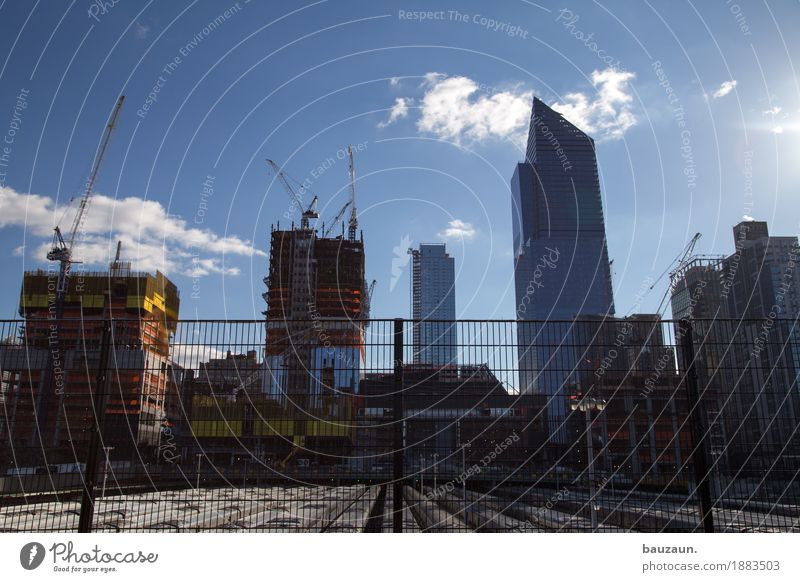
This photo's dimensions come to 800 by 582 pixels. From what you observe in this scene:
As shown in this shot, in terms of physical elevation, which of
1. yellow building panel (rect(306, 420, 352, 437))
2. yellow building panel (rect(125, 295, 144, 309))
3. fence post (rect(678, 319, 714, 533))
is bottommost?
yellow building panel (rect(306, 420, 352, 437))

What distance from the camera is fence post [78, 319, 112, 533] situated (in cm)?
1112

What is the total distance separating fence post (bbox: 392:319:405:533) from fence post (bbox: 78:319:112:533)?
18.3ft

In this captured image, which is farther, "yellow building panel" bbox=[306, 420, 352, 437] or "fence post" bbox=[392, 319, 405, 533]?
"yellow building panel" bbox=[306, 420, 352, 437]

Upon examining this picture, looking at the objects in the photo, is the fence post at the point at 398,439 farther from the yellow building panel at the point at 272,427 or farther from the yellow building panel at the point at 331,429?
the yellow building panel at the point at 272,427

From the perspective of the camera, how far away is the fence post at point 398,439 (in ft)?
36.1

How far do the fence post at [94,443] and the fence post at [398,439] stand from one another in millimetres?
5569

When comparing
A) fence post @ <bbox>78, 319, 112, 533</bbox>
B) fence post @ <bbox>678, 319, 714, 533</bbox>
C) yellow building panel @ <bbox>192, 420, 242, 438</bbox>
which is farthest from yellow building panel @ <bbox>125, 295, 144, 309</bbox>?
fence post @ <bbox>678, 319, 714, 533</bbox>

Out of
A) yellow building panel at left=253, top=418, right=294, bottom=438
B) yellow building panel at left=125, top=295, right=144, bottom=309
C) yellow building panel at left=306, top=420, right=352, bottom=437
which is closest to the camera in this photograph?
yellow building panel at left=253, top=418, right=294, bottom=438

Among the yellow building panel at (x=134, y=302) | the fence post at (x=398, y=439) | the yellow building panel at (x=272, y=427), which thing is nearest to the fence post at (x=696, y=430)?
the fence post at (x=398, y=439)

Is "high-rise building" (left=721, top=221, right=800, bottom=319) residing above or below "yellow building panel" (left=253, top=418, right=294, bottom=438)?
above

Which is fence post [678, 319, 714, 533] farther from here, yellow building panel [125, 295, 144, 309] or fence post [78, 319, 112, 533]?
yellow building panel [125, 295, 144, 309]
